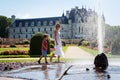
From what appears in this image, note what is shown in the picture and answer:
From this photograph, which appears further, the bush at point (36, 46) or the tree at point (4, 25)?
the tree at point (4, 25)

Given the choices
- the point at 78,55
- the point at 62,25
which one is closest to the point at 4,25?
the point at 62,25

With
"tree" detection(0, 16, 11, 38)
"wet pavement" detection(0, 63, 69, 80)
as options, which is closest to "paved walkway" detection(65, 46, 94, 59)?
"wet pavement" detection(0, 63, 69, 80)

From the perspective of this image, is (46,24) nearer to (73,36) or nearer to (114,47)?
(73,36)

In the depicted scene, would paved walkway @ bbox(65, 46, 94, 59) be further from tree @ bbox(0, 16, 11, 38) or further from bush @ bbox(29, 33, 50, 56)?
tree @ bbox(0, 16, 11, 38)

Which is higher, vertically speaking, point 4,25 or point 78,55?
point 4,25

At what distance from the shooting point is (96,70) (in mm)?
8180

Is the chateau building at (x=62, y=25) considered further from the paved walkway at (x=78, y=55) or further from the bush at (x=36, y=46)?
the bush at (x=36, y=46)

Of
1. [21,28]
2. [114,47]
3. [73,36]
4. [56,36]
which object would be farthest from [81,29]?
[56,36]

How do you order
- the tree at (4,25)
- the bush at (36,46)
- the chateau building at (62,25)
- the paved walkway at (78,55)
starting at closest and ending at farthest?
the paved walkway at (78,55)
the bush at (36,46)
the tree at (4,25)
the chateau building at (62,25)

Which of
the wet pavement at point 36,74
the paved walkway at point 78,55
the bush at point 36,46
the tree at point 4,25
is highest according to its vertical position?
the tree at point 4,25

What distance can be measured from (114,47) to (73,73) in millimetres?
16927

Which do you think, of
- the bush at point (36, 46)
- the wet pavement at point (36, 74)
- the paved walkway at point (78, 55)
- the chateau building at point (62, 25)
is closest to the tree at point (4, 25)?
the chateau building at point (62, 25)

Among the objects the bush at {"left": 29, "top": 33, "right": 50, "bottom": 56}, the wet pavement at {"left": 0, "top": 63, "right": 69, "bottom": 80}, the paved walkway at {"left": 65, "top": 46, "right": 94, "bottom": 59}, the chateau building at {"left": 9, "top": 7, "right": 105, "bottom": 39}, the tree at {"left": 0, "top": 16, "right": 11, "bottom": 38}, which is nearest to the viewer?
the wet pavement at {"left": 0, "top": 63, "right": 69, "bottom": 80}

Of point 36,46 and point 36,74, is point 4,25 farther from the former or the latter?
point 36,74
